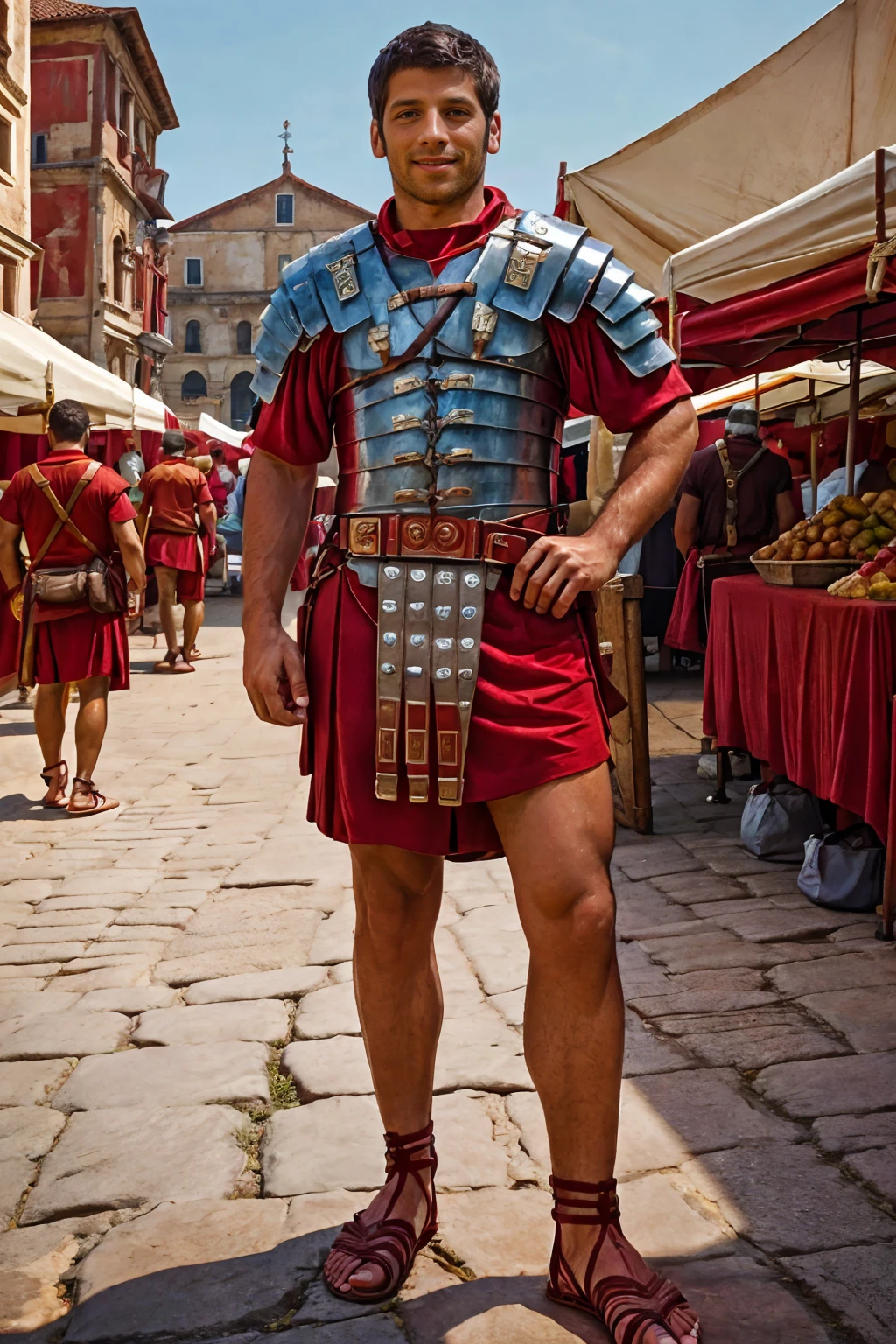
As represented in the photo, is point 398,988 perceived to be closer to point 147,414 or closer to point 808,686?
point 808,686

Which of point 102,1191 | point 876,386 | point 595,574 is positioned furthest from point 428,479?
point 876,386

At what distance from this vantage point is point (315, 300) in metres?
2.18

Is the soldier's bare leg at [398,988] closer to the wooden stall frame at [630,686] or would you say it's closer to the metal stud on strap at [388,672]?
the metal stud on strap at [388,672]

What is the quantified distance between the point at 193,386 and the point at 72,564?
194 ft

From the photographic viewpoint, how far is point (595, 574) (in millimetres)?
2049

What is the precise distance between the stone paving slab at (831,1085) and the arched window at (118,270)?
38.0m

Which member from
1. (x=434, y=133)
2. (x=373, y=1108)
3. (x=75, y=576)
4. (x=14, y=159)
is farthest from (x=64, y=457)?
(x=14, y=159)

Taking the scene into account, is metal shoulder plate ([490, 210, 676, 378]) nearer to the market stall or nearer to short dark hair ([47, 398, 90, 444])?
the market stall

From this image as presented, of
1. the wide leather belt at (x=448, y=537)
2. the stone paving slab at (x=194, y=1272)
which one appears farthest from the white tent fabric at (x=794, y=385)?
the stone paving slab at (x=194, y=1272)

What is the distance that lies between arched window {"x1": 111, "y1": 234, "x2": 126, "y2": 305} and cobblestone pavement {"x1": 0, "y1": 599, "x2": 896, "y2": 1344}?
3546 centimetres

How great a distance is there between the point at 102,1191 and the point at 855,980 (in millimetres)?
2173

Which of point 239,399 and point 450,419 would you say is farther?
point 239,399

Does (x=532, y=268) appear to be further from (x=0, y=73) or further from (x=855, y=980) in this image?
(x=0, y=73)

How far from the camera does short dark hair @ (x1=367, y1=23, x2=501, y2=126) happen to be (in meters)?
2.10
